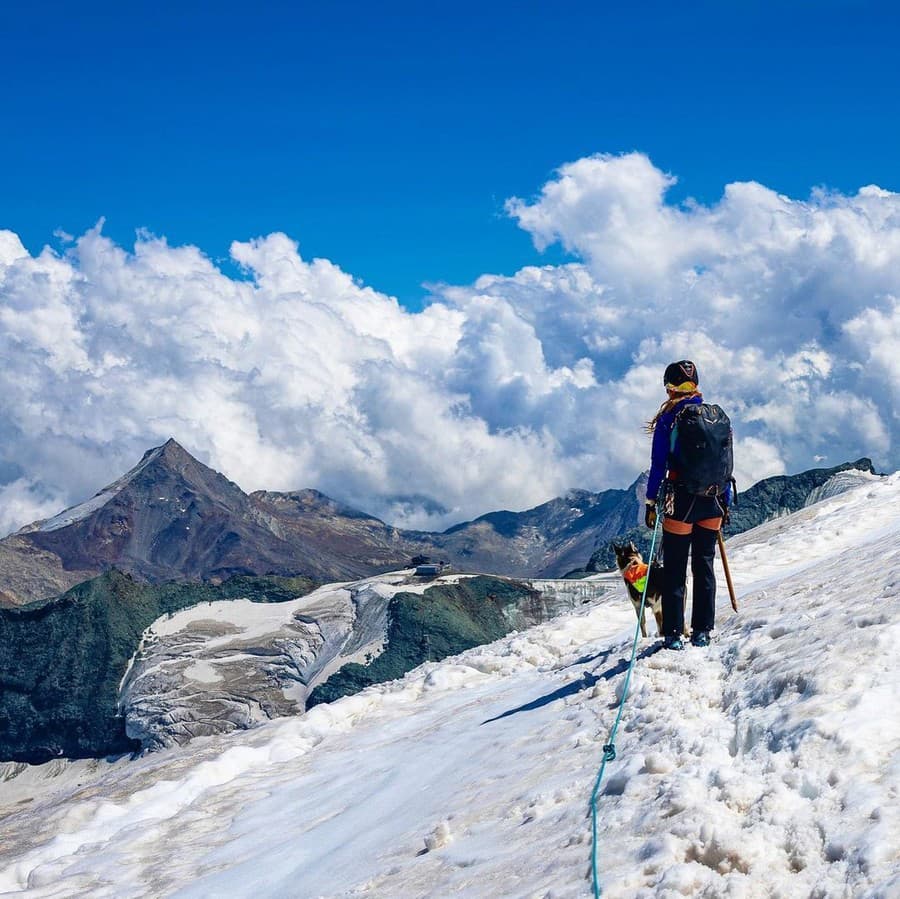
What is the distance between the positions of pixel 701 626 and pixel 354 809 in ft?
11.8

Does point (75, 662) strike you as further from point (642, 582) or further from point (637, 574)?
point (642, 582)

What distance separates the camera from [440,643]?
5081cm

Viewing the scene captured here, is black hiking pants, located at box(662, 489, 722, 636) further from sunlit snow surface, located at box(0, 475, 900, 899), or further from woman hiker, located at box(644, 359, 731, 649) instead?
sunlit snow surface, located at box(0, 475, 900, 899)

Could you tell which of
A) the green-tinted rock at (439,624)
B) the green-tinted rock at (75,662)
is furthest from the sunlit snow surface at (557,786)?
the green-tinted rock at (75,662)

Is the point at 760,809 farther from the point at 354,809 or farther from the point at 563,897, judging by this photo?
the point at 354,809

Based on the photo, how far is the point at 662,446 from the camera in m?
10.0

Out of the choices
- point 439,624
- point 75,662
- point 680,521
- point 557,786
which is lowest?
point 439,624

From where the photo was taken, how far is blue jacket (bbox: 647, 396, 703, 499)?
392 inches

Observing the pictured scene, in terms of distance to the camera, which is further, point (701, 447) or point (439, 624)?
point (439, 624)

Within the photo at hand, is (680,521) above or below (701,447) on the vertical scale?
below

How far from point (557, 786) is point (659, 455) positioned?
371 cm

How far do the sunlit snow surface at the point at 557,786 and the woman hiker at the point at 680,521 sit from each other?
0.34m

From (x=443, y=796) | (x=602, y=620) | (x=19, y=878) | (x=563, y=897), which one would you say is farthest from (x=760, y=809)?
(x=602, y=620)

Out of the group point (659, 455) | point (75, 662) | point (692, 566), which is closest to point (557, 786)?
point (692, 566)
